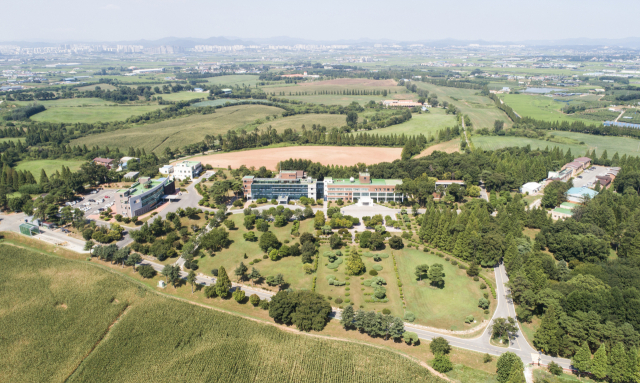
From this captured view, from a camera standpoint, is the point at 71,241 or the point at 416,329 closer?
the point at 416,329

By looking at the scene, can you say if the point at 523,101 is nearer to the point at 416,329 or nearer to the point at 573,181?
the point at 573,181

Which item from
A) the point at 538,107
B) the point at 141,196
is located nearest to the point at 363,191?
the point at 141,196

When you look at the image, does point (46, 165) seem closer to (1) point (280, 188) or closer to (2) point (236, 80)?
(1) point (280, 188)

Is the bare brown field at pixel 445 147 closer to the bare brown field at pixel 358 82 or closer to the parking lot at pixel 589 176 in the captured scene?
the parking lot at pixel 589 176

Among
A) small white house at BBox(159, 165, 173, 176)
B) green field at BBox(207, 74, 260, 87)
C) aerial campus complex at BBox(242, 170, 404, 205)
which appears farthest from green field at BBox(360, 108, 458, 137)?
green field at BBox(207, 74, 260, 87)

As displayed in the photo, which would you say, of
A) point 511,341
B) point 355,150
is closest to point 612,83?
point 355,150

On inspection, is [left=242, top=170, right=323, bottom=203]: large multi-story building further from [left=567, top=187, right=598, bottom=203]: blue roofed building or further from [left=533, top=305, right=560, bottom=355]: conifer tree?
[left=567, top=187, right=598, bottom=203]: blue roofed building
